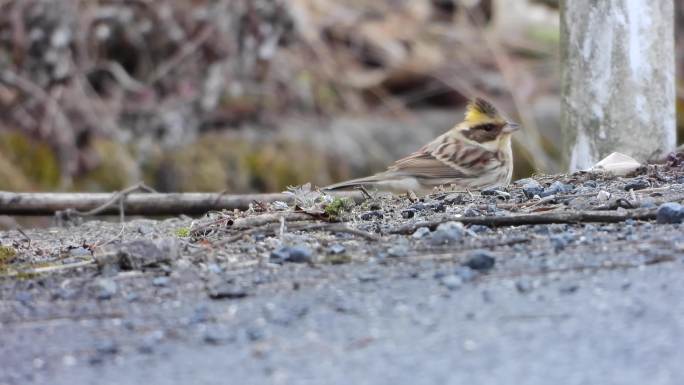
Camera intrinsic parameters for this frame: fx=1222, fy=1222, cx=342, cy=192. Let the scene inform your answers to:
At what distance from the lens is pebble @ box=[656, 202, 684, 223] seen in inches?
179

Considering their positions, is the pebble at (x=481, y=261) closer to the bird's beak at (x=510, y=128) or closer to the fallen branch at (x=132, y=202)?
the fallen branch at (x=132, y=202)

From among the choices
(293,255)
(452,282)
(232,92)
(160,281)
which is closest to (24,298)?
(160,281)

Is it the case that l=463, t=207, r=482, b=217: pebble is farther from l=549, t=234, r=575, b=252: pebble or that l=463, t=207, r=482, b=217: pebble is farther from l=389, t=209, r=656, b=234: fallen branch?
l=549, t=234, r=575, b=252: pebble

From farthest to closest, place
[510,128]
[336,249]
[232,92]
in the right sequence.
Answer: [232,92]
[510,128]
[336,249]

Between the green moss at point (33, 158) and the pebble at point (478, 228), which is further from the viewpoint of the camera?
the green moss at point (33, 158)

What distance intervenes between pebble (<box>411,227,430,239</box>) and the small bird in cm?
269

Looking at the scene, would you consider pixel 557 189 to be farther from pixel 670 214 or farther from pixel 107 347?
pixel 107 347

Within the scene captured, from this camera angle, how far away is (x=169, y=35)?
33.2 feet

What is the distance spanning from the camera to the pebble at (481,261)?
3.93 m

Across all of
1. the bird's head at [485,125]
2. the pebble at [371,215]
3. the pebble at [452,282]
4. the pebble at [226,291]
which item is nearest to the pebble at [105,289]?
the pebble at [226,291]

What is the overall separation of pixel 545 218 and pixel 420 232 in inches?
18.5

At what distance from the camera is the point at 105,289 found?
157 inches

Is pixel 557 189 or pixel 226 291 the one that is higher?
pixel 557 189

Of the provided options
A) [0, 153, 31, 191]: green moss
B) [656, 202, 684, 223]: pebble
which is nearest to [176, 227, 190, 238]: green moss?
[656, 202, 684, 223]: pebble
